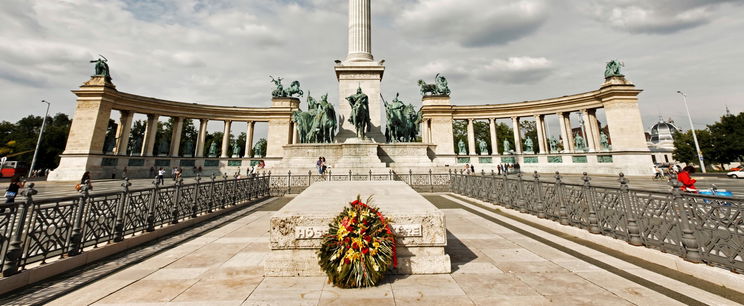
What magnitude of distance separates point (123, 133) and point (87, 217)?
4180 cm

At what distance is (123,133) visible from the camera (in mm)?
35156

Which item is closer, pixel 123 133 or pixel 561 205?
pixel 561 205

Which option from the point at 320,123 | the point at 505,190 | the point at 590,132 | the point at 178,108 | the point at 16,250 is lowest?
the point at 16,250

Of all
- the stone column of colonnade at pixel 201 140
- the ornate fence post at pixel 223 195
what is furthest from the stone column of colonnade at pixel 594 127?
the stone column of colonnade at pixel 201 140

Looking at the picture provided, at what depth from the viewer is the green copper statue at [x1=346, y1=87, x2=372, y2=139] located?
19.9 meters

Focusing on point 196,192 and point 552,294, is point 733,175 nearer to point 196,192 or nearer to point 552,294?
point 552,294

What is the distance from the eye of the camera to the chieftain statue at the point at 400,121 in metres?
23.3

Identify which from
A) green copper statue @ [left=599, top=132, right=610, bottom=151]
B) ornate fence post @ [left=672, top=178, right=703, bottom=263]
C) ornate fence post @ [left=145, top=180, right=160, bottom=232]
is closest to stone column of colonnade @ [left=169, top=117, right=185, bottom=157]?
ornate fence post @ [left=145, top=180, right=160, bottom=232]

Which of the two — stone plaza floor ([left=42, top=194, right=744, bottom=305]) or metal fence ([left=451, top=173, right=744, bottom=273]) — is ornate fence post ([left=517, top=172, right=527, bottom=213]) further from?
stone plaza floor ([left=42, top=194, right=744, bottom=305])

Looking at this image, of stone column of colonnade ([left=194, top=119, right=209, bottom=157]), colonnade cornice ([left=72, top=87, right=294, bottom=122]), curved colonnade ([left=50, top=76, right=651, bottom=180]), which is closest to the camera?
curved colonnade ([left=50, top=76, right=651, bottom=180])

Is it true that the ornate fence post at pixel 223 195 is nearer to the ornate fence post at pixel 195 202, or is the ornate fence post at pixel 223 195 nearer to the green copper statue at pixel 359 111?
the ornate fence post at pixel 195 202

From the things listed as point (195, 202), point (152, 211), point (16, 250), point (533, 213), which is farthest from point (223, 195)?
→ point (533, 213)

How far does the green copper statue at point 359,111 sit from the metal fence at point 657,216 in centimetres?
1407

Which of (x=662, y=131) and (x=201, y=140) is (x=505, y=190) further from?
(x=662, y=131)
